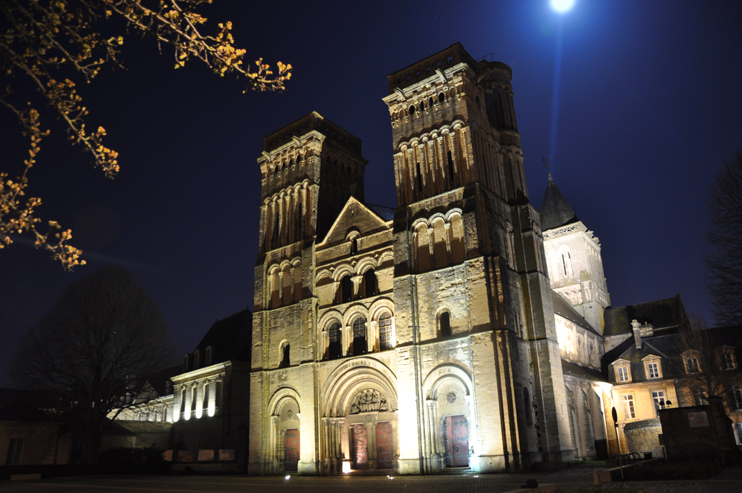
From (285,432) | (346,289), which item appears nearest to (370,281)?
(346,289)

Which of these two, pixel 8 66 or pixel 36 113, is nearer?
pixel 8 66

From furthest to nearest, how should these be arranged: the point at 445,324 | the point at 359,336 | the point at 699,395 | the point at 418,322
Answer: the point at 699,395, the point at 359,336, the point at 418,322, the point at 445,324

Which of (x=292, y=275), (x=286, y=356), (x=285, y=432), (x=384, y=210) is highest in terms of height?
(x=384, y=210)

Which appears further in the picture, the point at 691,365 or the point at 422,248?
the point at 691,365

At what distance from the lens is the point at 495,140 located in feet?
106

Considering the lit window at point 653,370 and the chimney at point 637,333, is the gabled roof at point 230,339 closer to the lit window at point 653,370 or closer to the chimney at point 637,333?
the lit window at point 653,370

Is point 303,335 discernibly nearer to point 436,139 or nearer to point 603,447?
point 436,139

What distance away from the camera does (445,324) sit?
26984 mm

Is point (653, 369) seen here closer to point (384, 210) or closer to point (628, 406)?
point (628, 406)

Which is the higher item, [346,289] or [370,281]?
[370,281]

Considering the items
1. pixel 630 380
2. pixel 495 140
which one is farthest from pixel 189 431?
pixel 630 380

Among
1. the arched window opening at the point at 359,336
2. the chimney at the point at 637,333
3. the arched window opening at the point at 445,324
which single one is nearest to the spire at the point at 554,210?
the chimney at the point at 637,333

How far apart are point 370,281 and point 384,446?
29.1 ft

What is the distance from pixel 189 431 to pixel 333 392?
19.3 meters
